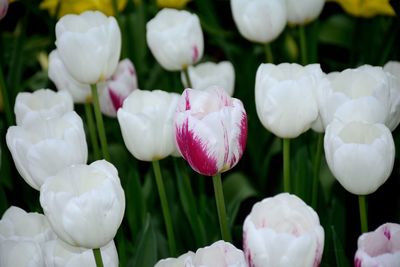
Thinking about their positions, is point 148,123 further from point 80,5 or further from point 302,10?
point 80,5

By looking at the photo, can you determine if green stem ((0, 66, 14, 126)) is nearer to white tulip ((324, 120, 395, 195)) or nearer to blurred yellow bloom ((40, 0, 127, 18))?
blurred yellow bloom ((40, 0, 127, 18))

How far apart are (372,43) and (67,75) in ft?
2.54

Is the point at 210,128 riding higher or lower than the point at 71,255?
higher

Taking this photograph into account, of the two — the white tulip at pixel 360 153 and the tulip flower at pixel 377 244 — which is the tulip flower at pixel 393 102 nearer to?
the white tulip at pixel 360 153

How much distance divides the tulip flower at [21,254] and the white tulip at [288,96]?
13.2 inches

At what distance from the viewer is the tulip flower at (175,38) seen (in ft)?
4.22

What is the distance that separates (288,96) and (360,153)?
0.43 ft

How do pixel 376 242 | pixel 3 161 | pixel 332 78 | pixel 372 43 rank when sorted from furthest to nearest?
1. pixel 372 43
2. pixel 3 161
3. pixel 332 78
4. pixel 376 242

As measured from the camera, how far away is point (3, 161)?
1480 mm

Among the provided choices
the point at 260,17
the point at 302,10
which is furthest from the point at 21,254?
the point at 302,10

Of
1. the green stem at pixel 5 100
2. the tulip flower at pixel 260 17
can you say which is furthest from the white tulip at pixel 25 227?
the tulip flower at pixel 260 17

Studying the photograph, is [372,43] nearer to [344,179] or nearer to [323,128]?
[323,128]

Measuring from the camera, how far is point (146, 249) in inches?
43.1

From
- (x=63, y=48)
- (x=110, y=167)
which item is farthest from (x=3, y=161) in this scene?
(x=110, y=167)
